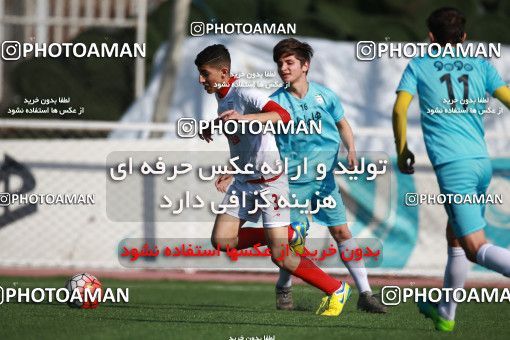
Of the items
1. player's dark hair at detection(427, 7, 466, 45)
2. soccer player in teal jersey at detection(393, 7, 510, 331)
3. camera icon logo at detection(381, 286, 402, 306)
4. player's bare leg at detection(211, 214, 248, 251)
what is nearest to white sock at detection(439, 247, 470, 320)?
soccer player in teal jersey at detection(393, 7, 510, 331)

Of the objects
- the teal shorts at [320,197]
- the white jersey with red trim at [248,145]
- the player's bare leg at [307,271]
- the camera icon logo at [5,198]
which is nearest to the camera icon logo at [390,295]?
the player's bare leg at [307,271]

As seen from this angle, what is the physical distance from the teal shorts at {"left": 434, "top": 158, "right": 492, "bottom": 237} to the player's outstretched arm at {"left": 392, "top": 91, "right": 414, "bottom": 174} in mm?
182

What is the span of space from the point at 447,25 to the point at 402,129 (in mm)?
601

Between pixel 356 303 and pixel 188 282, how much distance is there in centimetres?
277

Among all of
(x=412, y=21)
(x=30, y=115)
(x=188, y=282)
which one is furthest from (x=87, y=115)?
(x=412, y=21)

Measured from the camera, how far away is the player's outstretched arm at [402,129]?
6.04 meters

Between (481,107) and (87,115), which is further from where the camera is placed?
(87,115)

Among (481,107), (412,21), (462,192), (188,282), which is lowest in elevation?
(188,282)

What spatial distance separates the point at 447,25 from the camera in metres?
6.04

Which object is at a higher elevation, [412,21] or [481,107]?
[412,21]

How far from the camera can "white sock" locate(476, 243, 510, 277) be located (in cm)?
586

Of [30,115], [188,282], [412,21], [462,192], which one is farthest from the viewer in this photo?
[412,21]

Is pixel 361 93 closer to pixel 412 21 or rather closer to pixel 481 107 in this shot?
pixel 412 21

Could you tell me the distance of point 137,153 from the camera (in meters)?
10.4
